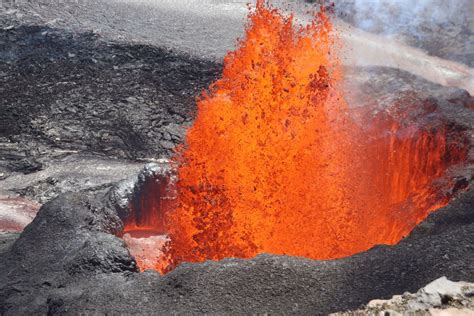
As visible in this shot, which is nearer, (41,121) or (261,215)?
(261,215)

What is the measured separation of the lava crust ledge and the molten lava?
2.65 metres

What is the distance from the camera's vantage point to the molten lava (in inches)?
324

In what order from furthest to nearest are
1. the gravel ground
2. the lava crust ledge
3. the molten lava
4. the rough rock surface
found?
the molten lava
the gravel ground
the lava crust ledge
the rough rock surface

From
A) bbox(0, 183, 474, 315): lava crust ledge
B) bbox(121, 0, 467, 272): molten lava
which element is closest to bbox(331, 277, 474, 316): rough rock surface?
bbox(0, 183, 474, 315): lava crust ledge

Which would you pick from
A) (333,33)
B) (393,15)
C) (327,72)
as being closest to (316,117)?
(327,72)

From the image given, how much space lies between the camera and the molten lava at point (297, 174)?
8242 millimetres

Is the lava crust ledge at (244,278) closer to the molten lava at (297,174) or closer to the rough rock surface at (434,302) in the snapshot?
the rough rock surface at (434,302)

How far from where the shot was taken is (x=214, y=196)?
8.77m

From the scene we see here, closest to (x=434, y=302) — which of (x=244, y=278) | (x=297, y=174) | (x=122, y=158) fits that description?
(x=244, y=278)

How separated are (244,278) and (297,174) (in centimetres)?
499

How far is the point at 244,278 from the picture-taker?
464cm

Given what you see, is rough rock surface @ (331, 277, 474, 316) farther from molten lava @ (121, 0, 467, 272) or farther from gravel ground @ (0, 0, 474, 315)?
molten lava @ (121, 0, 467, 272)

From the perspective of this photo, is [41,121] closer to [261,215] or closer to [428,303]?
[261,215]

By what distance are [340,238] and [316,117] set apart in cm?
296
